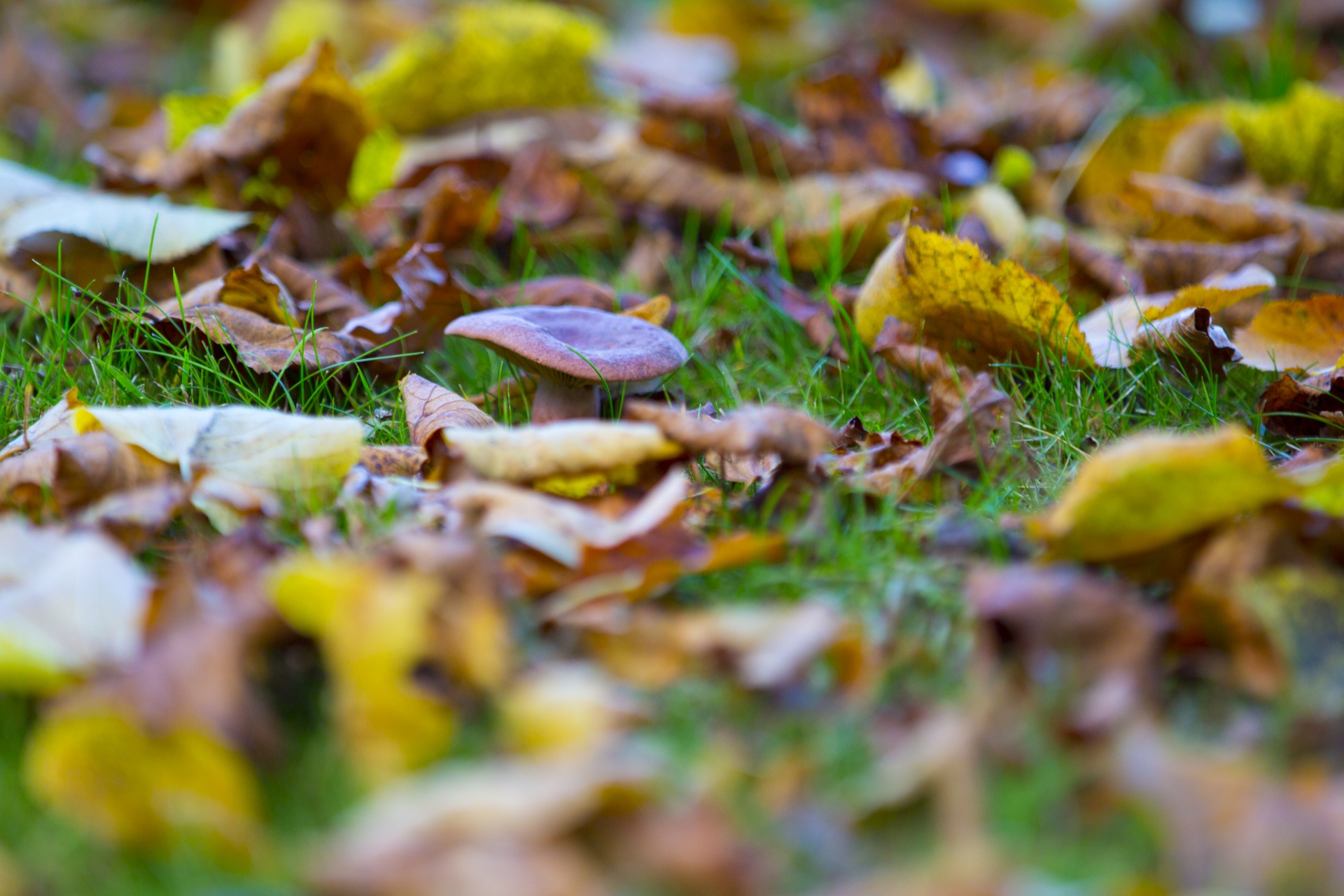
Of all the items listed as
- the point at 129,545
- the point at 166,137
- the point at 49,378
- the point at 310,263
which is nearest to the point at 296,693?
the point at 129,545

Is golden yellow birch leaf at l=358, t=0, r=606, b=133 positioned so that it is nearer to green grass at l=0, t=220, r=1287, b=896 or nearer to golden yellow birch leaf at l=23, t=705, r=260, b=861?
green grass at l=0, t=220, r=1287, b=896

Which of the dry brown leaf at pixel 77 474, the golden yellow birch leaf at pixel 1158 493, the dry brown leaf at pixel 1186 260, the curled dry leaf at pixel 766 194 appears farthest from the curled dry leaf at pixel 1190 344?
the dry brown leaf at pixel 77 474

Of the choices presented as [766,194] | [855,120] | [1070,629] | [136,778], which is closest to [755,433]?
[1070,629]

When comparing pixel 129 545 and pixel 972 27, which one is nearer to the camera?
pixel 129 545

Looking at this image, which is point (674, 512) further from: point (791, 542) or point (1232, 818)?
point (1232, 818)

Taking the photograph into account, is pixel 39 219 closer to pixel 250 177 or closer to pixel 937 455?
pixel 250 177

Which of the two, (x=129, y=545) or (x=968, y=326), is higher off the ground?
(x=129, y=545)

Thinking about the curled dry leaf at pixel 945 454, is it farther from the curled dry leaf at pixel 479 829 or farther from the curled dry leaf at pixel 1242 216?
the curled dry leaf at pixel 1242 216
